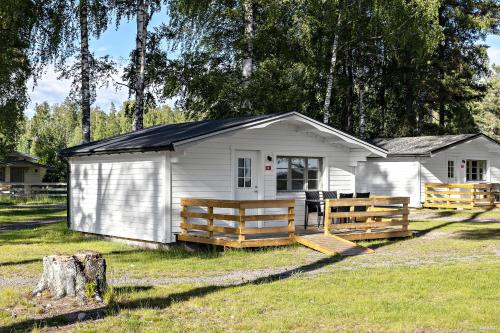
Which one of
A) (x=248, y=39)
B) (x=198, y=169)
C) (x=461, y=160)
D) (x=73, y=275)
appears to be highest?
(x=248, y=39)

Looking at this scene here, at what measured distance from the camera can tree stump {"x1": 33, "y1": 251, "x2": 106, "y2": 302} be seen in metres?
7.99

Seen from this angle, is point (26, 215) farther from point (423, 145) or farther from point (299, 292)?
point (299, 292)

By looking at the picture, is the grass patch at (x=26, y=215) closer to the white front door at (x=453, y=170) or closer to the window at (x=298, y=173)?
the window at (x=298, y=173)

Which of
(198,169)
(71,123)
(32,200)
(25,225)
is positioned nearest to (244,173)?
(198,169)

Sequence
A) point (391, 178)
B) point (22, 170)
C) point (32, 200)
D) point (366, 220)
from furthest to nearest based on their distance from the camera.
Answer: point (22, 170) < point (32, 200) < point (391, 178) < point (366, 220)

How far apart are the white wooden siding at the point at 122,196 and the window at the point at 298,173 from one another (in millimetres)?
3829

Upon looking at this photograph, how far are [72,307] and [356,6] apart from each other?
22.4m

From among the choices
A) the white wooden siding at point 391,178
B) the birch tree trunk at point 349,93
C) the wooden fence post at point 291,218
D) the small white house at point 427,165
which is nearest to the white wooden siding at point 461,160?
the small white house at point 427,165

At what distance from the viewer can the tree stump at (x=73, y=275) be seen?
7.99m

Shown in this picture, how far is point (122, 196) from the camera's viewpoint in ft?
50.4

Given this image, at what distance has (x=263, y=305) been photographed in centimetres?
783

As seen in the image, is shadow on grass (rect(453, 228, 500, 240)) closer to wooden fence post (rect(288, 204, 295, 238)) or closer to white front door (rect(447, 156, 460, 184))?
wooden fence post (rect(288, 204, 295, 238))

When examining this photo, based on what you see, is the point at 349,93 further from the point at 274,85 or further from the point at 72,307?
the point at 72,307

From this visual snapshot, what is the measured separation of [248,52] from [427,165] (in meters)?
9.86
